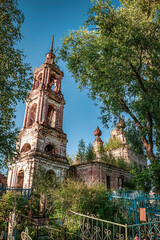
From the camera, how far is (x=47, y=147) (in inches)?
827

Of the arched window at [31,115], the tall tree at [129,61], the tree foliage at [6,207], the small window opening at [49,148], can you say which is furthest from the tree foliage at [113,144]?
the tree foliage at [6,207]

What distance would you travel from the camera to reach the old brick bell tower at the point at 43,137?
17688 millimetres

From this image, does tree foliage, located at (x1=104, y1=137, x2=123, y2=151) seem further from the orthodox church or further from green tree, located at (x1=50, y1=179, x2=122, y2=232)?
green tree, located at (x1=50, y1=179, x2=122, y2=232)

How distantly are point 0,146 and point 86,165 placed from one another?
13215 mm

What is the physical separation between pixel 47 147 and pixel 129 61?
45.3 feet

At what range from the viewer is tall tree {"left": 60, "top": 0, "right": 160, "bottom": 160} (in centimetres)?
1059

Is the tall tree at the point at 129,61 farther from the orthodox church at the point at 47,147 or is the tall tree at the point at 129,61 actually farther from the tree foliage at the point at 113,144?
the tree foliage at the point at 113,144

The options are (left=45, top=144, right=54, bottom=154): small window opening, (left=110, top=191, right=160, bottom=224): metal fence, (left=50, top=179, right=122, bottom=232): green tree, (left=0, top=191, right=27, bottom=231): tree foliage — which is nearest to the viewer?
(left=50, top=179, right=122, bottom=232): green tree

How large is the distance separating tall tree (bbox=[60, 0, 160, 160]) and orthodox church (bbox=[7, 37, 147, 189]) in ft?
27.1

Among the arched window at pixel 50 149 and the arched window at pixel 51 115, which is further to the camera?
the arched window at pixel 51 115

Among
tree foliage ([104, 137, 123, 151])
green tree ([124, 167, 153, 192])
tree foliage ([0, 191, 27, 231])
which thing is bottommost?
tree foliage ([0, 191, 27, 231])

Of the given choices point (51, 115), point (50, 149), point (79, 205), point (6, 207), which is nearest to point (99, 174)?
point (50, 149)

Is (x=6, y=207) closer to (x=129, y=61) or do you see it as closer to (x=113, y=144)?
(x=129, y=61)

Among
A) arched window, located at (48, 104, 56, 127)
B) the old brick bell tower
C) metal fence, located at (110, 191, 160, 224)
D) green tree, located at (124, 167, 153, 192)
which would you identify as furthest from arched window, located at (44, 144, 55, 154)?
green tree, located at (124, 167, 153, 192)
